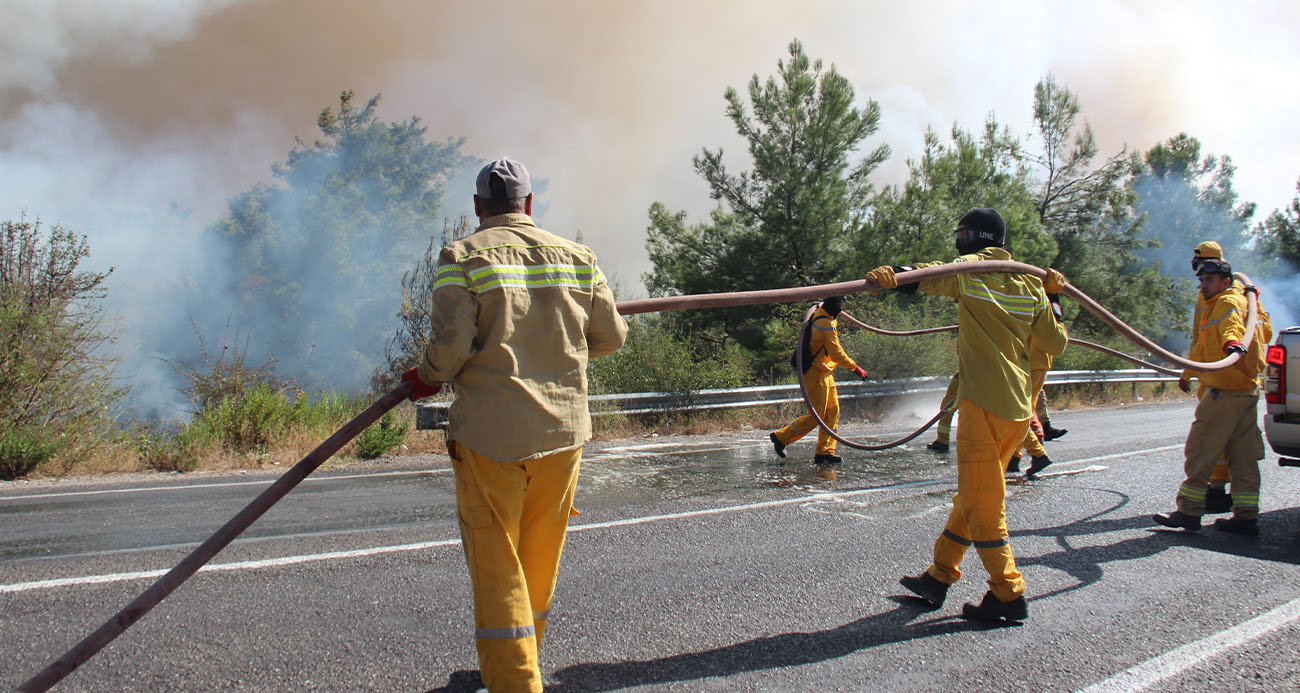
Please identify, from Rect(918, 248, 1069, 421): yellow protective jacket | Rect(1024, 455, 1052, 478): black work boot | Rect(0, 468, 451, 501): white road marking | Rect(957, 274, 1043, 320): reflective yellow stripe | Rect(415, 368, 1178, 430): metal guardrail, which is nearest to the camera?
Rect(918, 248, 1069, 421): yellow protective jacket

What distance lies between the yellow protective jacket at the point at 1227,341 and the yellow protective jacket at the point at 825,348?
10.7 ft

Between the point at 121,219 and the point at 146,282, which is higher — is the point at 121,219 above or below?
above

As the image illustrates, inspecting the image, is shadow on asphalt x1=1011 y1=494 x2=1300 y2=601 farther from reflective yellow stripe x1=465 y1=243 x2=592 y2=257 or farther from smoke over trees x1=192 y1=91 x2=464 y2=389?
smoke over trees x1=192 y1=91 x2=464 y2=389

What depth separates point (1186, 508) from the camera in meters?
5.28

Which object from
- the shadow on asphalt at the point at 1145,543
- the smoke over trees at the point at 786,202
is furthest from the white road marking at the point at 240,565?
the smoke over trees at the point at 786,202

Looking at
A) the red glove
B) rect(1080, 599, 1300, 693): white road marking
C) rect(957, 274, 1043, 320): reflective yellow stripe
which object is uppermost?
rect(957, 274, 1043, 320): reflective yellow stripe

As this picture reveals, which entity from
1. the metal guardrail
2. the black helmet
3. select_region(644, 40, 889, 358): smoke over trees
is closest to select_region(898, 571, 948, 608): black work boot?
the black helmet

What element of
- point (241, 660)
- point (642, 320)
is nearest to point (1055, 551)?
point (241, 660)

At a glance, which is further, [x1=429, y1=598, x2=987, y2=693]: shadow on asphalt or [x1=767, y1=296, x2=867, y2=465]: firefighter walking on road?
[x1=767, y1=296, x2=867, y2=465]: firefighter walking on road

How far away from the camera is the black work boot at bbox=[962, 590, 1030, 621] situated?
11.6ft

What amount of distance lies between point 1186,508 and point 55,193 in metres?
22.3

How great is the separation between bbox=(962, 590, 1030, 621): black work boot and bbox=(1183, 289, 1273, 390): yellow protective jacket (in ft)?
9.23

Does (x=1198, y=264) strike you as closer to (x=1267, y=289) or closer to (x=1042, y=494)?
(x=1042, y=494)

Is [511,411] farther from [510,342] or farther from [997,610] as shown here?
[997,610]
